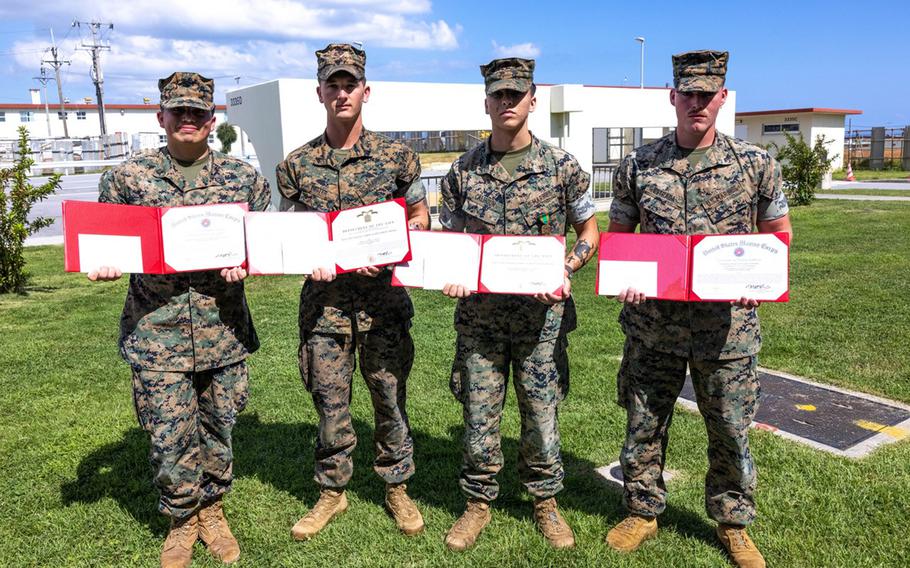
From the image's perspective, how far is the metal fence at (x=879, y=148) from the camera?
1334 inches

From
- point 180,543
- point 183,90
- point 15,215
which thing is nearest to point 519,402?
point 180,543

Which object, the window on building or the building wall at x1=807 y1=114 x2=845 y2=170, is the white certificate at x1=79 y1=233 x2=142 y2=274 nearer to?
the building wall at x1=807 y1=114 x2=845 y2=170

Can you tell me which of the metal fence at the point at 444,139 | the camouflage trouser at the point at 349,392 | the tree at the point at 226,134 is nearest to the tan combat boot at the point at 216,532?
the camouflage trouser at the point at 349,392

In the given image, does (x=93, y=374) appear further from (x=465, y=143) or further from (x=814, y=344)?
(x=465, y=143)

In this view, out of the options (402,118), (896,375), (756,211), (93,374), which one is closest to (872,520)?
(756,211)

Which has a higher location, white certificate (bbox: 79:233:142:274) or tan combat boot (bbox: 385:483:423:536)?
white certificate (bbox: 79:233:142:274)

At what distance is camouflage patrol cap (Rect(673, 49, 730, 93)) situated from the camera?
2.92m

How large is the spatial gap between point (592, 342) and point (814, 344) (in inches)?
78.7

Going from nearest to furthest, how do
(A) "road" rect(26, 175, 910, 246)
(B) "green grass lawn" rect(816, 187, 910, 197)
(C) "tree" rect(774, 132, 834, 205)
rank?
(A) "road" rect(26, 175, 910, 246), (C) "tree" rect(774, 132, 834, 205), (B) "green grass lawn" rect(816, 187, 910, 197)

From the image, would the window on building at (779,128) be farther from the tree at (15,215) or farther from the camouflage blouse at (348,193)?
the camouflage blouse at (348,193)

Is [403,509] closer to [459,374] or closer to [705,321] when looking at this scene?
[459,374]

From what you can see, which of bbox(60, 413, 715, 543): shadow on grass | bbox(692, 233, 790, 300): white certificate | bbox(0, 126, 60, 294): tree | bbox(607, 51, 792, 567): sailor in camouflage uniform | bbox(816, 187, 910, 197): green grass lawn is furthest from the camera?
bbox(816, 187, 910, 197): green grass lawn

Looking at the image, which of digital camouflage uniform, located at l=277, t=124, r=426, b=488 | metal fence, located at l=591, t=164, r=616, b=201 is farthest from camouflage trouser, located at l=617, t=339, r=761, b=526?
metal fence, located at l=591, t=164, r=616, b=201

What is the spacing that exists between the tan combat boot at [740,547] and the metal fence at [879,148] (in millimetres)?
34988
